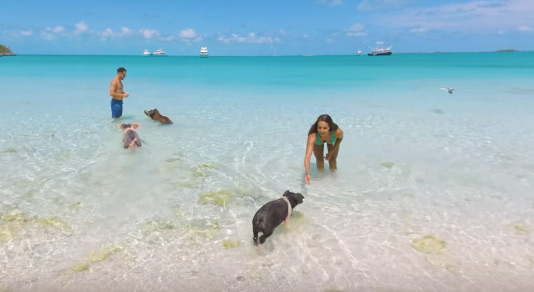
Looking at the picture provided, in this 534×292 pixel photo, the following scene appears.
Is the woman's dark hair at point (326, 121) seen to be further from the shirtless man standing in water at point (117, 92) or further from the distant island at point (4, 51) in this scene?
the distant island at point (4, 51)

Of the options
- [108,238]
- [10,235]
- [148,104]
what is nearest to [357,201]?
[108,238]

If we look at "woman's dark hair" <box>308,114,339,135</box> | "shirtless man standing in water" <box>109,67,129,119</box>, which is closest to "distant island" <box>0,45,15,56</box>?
"shirtless man standing in water" <box>109,67,129,119</box>

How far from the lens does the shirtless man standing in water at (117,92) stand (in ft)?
39.4

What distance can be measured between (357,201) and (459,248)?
1807 millimetres

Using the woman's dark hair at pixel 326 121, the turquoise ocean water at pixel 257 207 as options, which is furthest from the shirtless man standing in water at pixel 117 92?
the woman's dark hair at pixel 326 121

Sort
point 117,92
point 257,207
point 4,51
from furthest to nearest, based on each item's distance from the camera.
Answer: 1. point 4,51
2. point 117,92
3. point 257,207

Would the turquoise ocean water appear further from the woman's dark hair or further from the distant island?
the distant island

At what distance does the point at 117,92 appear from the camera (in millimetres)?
12461

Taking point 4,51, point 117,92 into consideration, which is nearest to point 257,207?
point 117,92

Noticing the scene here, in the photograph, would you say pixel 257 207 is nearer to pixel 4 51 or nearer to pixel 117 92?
pixel 117 92

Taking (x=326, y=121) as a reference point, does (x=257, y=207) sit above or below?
below

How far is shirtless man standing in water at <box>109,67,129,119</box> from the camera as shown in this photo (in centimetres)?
1201

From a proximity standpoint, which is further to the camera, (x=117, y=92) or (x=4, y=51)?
(x=4, y=51)

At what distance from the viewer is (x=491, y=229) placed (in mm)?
5238
